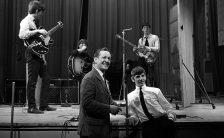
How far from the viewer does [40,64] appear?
5.14 metres

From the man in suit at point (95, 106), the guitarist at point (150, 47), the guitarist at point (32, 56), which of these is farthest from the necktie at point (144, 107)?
the guitarist at point (150, 47)

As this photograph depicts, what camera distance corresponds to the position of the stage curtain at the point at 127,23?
929cm

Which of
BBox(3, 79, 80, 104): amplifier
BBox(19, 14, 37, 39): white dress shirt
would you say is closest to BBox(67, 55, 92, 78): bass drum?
BBox(19, 14, 37, 39): white dress shirt

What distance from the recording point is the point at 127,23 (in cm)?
940

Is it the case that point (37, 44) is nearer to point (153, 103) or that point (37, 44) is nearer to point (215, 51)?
point (153, 103)

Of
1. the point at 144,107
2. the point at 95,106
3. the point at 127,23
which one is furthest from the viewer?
the point at 127,23

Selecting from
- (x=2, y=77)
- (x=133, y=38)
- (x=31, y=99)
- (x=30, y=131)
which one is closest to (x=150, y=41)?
(x=133, y=38)

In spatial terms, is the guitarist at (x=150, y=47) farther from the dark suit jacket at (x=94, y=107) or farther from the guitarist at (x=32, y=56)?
the dark suit jacket at (x=94, y=107)

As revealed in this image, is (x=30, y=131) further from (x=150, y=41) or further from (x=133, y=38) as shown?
(x=133, y=38)

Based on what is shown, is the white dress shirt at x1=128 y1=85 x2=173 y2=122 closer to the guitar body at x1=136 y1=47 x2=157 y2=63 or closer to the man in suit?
the man in suit

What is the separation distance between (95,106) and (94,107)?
15 millimetres

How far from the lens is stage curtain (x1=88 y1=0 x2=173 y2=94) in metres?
9.29

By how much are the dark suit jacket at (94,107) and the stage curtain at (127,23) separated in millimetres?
6135

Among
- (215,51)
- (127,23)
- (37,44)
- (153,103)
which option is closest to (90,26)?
(127,23)
